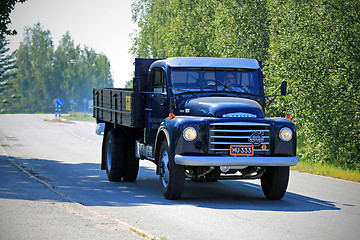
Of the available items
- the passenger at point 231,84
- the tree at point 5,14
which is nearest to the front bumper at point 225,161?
the passenger at point 231,84

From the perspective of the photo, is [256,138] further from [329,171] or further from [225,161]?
[329,171]

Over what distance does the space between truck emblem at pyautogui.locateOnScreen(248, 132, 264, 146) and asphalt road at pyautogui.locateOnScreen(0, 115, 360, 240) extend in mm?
1056

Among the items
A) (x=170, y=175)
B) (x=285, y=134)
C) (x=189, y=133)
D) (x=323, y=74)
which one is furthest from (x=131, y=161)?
(x=323, y=74)

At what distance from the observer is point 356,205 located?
11773mm

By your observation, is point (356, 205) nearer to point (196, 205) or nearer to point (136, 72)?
point (196, 205)

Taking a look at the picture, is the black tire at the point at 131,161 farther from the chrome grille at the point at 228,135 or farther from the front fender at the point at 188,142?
the chrome grille at the point at 228,135

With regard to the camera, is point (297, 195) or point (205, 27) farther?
point (205, 27)

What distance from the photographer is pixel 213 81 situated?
516 inches

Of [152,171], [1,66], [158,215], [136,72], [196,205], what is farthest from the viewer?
[1,66]

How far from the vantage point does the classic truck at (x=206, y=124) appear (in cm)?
1153

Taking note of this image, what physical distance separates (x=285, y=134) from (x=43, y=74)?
142089 mm

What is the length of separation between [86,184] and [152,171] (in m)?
4.03

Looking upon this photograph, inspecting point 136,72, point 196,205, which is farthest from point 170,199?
point 136,72

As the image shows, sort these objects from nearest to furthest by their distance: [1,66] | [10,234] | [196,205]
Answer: [10,234] < [196,205] < [1,66]
